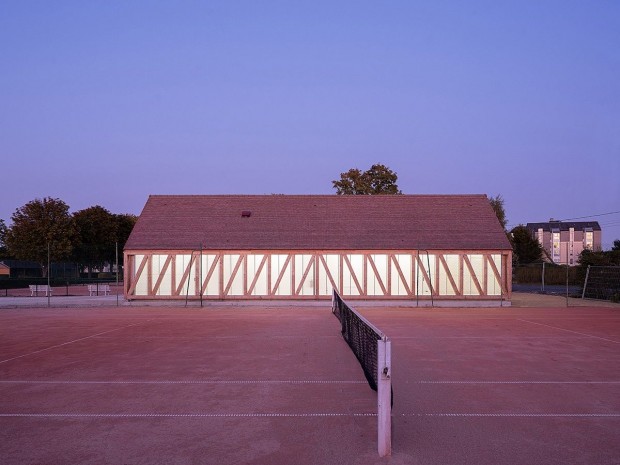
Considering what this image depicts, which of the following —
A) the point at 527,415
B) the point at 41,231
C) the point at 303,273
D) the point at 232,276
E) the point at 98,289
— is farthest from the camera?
the point at 41,231

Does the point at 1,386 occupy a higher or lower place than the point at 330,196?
lower

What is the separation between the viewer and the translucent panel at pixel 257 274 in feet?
118

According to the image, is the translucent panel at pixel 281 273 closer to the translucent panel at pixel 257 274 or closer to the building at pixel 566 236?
the translucent panel at pixel 257 274

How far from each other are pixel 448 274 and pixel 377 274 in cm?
407

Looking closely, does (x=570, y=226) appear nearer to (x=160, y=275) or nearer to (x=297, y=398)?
(x=160, y=275)

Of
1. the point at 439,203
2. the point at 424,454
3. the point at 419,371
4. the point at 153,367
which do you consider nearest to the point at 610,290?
the point at 439,203

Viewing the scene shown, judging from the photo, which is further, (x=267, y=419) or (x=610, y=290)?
(x=610, y=290)

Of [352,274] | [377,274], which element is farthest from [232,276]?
[377,274]

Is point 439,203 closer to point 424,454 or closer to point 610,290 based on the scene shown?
point 610,290

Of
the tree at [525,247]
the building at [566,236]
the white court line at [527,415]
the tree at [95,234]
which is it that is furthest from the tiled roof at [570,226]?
the white court line at [527,415]

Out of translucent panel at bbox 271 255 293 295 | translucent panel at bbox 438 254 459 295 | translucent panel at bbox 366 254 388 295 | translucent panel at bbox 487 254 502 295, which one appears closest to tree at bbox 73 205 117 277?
translucent panel at bbox 271 255 293 295

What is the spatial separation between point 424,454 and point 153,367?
798 centimetres

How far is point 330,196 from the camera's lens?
41438 millimetres

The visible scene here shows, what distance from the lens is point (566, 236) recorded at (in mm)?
135125
